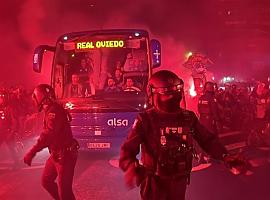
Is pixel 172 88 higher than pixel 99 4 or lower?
lower

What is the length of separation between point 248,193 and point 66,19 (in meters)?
16.7

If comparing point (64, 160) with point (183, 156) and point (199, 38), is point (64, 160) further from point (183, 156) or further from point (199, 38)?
point (199, 38)

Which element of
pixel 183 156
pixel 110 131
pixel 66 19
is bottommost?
pixel 110 131

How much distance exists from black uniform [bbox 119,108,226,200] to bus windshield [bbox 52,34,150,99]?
16.8ft

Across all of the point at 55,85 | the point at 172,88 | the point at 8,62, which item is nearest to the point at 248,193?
the point at 172,88

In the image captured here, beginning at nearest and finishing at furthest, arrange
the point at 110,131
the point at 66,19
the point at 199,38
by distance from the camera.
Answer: the point at 110,131, the point at 66,19, the point at 199,38

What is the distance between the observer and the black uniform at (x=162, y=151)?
10.6 feet

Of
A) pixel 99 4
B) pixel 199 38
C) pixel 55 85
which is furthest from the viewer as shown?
pixel 199 38

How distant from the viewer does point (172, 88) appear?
3238 millimetres

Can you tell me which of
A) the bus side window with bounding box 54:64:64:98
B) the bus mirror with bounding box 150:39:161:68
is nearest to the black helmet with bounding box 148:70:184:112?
the bus mirror with bounding box 150:39:161:68

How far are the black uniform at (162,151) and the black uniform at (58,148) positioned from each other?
167 centimetres

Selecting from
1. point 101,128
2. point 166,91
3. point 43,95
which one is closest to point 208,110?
point 101,128

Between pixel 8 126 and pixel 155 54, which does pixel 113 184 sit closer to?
pixel 155 54

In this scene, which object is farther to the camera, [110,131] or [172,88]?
[110,131]
